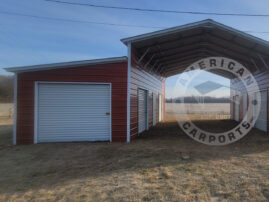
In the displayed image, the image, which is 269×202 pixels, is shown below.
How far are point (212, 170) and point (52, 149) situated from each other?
4.11 metres

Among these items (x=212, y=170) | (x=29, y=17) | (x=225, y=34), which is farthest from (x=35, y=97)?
(x=225, y=34)

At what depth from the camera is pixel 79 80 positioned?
559 cm

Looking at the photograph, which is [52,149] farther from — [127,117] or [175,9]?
[175,9]

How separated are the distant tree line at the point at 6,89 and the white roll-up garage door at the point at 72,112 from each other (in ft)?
105

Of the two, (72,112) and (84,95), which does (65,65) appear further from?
(72,112)

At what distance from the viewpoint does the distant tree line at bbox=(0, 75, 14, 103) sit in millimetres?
32103

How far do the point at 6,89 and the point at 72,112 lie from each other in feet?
130

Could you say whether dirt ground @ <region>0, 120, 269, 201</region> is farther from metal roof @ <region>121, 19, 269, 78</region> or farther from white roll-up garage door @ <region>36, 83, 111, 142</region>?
metal roof @ <region>121, 19, 269, 78</region>

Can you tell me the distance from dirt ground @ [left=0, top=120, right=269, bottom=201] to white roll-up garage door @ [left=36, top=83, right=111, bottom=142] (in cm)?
56

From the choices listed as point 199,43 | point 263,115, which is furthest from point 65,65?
point 263,115

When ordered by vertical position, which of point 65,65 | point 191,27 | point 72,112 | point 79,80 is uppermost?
point 191,27

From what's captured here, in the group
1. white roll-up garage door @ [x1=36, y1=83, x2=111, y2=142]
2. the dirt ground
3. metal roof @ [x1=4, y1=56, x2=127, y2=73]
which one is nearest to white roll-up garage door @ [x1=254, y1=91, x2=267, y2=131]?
the dirt ground

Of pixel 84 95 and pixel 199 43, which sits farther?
pixel 199 43

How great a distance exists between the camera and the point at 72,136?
18.6ft
